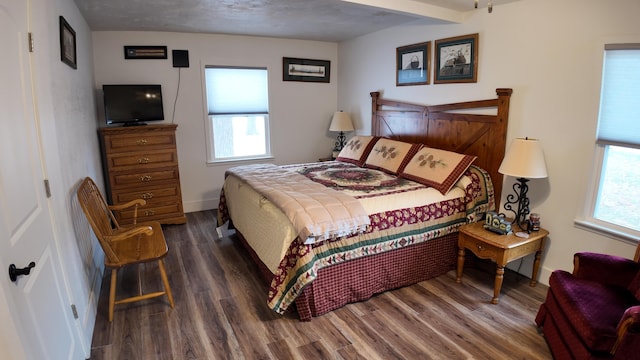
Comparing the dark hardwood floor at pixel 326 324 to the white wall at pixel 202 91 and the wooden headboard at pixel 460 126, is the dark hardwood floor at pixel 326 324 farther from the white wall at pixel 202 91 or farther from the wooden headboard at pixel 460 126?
the white wall at pixel 202 91

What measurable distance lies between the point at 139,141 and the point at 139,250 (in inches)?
71.0

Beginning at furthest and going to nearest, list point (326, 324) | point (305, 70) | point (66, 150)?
point (305, 70) → point (326, 324) → point (66, 150)

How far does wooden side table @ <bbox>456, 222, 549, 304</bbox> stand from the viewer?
260 cm

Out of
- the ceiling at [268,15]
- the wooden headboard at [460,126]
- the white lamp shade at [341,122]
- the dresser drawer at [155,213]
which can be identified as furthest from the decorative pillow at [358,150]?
the dresser drawer at [155,213]

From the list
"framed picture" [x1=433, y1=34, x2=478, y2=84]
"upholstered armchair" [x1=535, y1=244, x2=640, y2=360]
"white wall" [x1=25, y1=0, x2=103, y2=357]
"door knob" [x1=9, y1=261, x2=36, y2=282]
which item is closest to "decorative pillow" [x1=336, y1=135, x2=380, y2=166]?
"framed picture" [x1=433, y1=34, x2=478, y2=84]

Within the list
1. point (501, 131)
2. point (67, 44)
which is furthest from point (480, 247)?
point (67, 44)

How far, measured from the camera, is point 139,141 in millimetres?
4031

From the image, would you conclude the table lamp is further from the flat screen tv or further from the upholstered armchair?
the flat screen tv

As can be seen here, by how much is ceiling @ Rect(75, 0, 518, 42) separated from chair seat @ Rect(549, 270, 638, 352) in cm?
226

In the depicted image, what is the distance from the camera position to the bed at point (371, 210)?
97.4 inches

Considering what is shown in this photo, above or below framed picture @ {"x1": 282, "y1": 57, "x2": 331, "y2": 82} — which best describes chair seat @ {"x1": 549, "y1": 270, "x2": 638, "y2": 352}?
below

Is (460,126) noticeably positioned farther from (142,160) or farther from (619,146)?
(142,160)

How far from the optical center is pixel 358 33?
4.66 m

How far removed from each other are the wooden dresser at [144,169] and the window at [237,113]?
0.76 meters
